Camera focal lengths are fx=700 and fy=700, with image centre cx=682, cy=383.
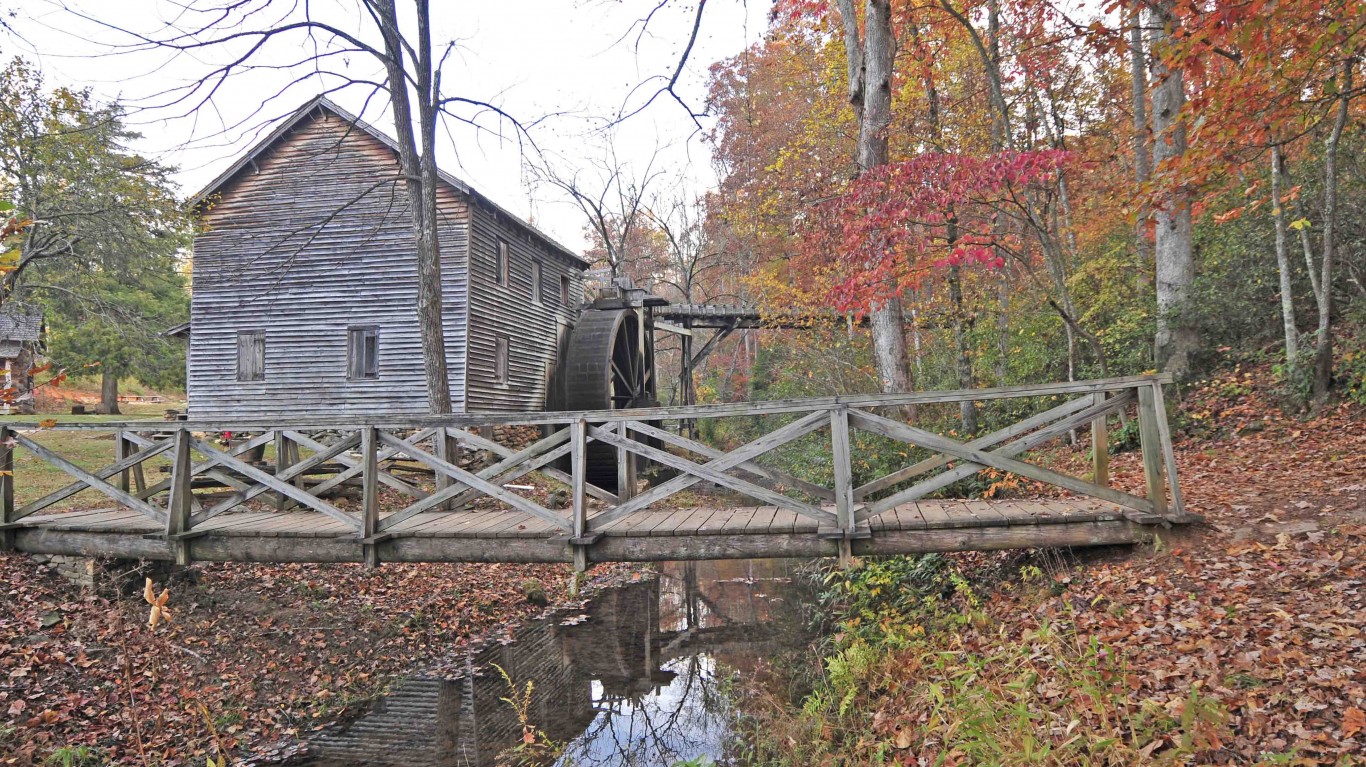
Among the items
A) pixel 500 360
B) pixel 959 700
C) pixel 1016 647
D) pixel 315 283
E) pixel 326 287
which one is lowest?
pixel 959 700

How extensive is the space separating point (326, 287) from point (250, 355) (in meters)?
2.50

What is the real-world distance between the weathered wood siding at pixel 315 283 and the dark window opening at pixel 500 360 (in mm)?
1517

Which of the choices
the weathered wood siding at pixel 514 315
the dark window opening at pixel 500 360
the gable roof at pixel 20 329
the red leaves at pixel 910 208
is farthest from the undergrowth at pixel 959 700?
the gable roof at pixel 20 329

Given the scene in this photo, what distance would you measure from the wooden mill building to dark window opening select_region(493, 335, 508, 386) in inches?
5.3

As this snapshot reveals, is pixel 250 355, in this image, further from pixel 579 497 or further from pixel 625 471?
pixel 579 497

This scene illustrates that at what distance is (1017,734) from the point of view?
3.25m

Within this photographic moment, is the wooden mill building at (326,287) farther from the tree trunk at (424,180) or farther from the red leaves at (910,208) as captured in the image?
the red leaves at (910,208)

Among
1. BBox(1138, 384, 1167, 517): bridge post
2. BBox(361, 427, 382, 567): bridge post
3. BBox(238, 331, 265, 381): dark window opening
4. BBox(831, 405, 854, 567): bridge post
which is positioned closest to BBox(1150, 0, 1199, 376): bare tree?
BBox(1138, 384, 1167, 517): bridge post

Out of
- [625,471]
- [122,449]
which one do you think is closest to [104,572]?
[122,449]

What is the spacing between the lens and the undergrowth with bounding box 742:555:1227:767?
2988 mm

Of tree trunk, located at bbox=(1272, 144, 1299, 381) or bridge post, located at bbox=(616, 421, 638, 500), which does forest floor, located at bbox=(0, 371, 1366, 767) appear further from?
bridge post, located at bbox=(616, 421, 638, 500)

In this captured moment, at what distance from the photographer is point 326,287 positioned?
1620cm

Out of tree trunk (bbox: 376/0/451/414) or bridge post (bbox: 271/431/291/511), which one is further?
tree trunk (bbox: 376/0/451/414)

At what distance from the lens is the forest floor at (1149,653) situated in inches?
113
